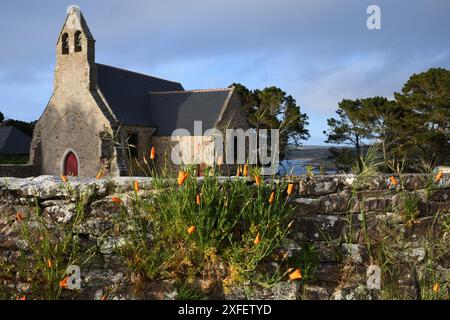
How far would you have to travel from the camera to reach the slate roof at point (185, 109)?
25.6 metres

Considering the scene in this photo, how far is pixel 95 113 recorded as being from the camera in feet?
80.7

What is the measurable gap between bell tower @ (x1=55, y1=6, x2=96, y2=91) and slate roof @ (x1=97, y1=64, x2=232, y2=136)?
3.38 feet

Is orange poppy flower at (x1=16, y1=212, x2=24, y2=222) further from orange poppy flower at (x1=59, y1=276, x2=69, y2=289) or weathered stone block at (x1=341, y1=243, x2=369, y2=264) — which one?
weathered stone block at (x1=341, y1=243, x2=369, y2=264)

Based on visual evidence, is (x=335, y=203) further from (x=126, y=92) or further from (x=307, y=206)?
(x=126, y=92)

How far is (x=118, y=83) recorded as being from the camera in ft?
90.6

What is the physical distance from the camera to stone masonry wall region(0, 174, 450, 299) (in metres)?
4.20

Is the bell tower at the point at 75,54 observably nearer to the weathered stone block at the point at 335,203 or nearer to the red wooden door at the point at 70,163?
the red wooden door at the point at 70,163

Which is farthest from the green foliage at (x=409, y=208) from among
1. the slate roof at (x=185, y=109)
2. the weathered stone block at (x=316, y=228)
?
the slate roof at (x=185, y=109)

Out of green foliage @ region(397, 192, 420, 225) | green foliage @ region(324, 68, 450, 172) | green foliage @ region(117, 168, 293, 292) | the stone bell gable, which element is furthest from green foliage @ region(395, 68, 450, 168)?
green foliage @ region(117, 168, 293, 292)

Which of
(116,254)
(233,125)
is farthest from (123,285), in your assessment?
(233,125)

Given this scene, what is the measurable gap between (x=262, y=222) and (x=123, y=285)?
4.74 ft

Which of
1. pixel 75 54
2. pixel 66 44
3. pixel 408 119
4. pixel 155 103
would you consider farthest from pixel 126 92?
pixel 408 119
